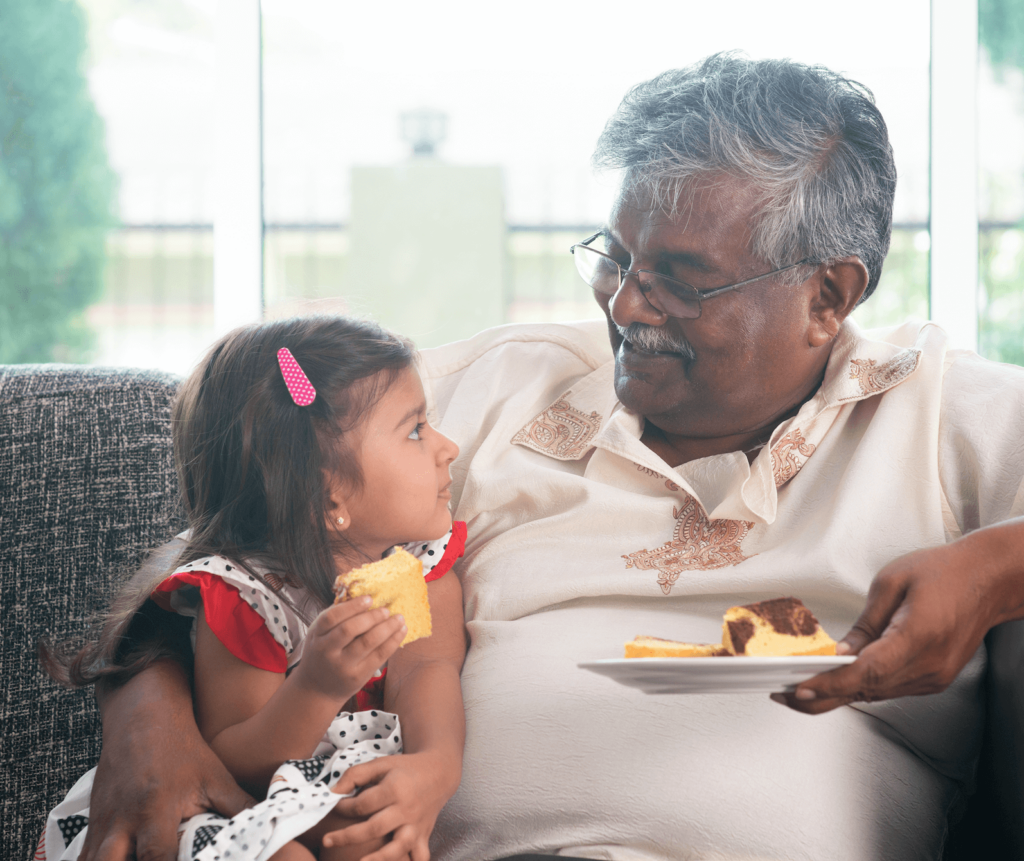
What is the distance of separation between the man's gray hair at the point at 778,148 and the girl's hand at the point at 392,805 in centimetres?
85

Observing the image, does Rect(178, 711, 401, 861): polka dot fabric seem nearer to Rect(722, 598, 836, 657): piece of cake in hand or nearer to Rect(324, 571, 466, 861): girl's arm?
Rect(324, 571, 466, 861): girl's arm

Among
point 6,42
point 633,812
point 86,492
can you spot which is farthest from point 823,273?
point 6,42

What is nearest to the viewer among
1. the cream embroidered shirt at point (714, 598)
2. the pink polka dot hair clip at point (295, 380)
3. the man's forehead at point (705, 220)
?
the cream embroidered shirt at point (714, 598)

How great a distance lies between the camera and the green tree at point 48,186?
382 cm

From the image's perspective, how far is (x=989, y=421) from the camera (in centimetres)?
122

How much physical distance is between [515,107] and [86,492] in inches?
117

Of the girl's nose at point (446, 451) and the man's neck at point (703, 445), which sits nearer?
the girl's nose at point (446, 451)

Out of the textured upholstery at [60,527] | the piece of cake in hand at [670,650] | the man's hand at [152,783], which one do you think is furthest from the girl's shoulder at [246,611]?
the piece of cake in hand at [670,650]

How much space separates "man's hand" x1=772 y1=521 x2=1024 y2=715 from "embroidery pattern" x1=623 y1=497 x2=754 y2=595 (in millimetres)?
288

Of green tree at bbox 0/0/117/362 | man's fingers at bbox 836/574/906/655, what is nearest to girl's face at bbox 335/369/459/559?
man's fingers at bbox 836/574/906/655

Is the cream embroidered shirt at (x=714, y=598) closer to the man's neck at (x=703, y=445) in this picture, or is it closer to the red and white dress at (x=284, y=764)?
the man's neck at (x=703, y=445)

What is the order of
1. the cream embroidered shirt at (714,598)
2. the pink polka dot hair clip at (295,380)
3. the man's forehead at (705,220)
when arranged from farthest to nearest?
the man's forehead at (705,220) → the pink polka dot hair clip at (295,380) → the cream embroidered shirt at (714,598)

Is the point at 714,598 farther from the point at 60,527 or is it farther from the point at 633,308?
the point at 60,527

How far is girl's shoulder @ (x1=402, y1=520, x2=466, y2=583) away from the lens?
1304 mm
